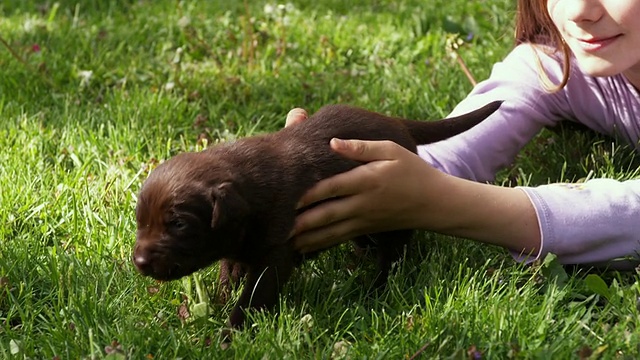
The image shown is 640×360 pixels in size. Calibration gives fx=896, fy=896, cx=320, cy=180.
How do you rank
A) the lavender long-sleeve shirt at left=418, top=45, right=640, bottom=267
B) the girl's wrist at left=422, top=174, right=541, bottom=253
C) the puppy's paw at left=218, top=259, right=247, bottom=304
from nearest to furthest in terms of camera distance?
the puppy's paw at left=218, top=259, right=247, bottom=304
the girl's wrist at left=422, top=174, right=541, bottom=253
the lavender long-sleeve shirt at left=418, top=45, right=640, bottom=267

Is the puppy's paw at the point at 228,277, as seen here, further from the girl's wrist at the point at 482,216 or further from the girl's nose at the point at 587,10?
the girl's nose at the point at 587,10

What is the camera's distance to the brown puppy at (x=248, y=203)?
257cm

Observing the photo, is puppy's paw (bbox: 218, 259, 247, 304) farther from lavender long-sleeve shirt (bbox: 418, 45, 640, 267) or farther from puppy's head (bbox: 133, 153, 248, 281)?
lavender long-sleeve shirt (bbox: 418, 45, 640, 267)

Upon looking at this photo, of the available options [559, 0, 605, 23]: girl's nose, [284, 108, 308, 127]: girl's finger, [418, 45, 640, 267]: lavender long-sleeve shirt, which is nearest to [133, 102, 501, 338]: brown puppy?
[284, 108, 308, 127]: girl's finger

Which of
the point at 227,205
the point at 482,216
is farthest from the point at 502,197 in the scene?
the point at 227,205

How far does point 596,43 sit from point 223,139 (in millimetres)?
1795

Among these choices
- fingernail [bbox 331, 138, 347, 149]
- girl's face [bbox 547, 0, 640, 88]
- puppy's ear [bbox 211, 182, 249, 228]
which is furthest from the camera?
girl's face [bbox 547, 0, 640, 88]

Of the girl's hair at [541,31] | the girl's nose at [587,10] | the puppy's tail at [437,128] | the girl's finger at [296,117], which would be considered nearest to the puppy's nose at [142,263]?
the girl's finger at [296,117]

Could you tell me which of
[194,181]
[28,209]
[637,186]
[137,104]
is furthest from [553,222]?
[137,104]

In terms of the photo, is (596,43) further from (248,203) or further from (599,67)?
(248,203)

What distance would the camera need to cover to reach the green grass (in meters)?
2.58

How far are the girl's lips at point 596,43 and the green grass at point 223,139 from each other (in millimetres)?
549

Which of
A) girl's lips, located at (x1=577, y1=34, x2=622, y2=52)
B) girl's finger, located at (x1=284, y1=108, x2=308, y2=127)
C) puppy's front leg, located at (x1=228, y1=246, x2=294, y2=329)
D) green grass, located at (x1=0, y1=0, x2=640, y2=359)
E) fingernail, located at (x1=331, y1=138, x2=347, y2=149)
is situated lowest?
green grass, located at (x1=0, y1=0, x2=640, y2=359)

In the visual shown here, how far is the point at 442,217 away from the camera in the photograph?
3092 millimetres
